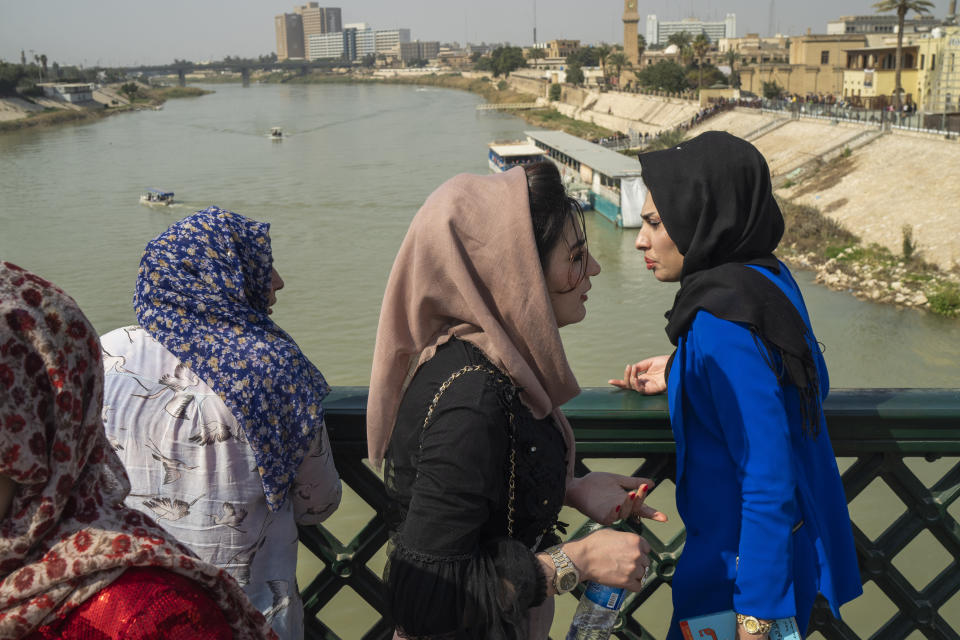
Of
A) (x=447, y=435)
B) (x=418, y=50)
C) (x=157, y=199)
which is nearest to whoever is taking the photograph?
(x=447, y=435)

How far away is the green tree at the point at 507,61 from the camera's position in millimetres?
81938

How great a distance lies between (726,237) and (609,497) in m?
0.48

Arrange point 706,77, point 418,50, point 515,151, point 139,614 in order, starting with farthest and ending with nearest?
point 418,50
point 706,77
point 515,151
point 139,614

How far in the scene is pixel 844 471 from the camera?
145 centimetres

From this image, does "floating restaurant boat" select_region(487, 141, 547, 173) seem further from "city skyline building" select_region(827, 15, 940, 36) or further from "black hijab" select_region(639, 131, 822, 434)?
"city skyline building" select_region(827, 15, 940, 36)

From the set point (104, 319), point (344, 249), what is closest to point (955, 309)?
point (344, 249)

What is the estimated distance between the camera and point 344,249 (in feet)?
64.6

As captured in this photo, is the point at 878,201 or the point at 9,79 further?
the point at 9,79

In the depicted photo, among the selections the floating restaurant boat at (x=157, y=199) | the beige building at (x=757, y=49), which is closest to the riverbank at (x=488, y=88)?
the beige building at (x=757, y=49)

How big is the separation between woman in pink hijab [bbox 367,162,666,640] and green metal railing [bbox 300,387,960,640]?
0.23m

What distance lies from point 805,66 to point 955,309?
31.1 metres

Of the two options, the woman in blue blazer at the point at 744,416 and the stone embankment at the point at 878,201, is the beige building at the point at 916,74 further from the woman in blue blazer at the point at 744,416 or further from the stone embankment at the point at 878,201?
the woman in blue blazer at the point at 744,416

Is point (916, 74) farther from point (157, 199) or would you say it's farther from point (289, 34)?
point (289, 34)

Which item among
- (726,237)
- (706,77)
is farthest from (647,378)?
(706,77)
